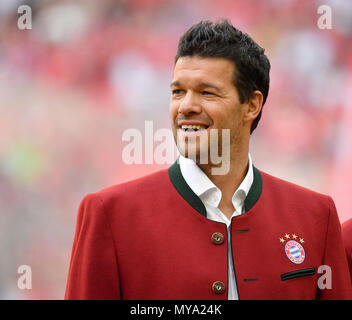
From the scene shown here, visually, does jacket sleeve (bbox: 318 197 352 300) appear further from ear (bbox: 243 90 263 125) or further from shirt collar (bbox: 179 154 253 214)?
ear (bbox: 243 90 263 125)

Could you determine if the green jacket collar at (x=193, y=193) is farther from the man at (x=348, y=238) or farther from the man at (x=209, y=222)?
the man at (x=348, y=238)

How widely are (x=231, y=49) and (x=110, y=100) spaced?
1.94 metres

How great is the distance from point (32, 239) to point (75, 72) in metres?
1.04

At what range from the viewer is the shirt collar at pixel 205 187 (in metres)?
1.75

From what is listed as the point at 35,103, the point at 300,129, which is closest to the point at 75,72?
the point at 35,103

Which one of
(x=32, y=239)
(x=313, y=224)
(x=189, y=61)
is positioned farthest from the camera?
(x=32, y=239)

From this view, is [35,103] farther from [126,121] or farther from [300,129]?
[300,129]

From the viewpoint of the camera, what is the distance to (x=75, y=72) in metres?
3.67

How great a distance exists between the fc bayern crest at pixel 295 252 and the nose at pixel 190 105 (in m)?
0.48

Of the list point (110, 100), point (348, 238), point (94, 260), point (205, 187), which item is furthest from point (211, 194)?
point (110, 100)

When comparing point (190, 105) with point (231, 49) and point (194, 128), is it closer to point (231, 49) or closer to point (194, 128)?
point (194, 128)

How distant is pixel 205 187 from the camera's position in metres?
1.74

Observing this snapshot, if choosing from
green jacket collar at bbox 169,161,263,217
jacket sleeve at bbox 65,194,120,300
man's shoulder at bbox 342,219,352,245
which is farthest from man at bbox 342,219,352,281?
jacket sleeve at bbox 65,194,120,300

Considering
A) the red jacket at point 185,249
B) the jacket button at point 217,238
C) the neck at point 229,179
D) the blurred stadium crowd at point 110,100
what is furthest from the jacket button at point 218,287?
the blurred stadium crowd at point 110,100
